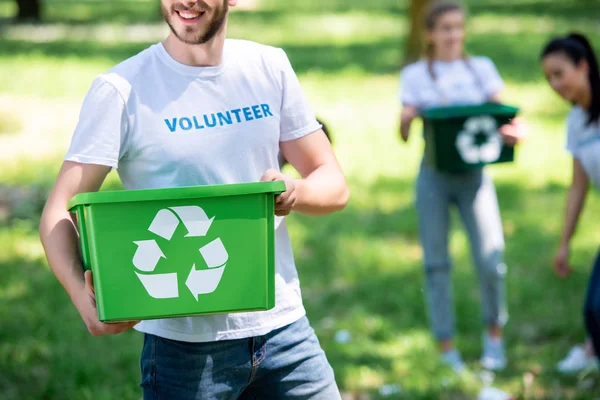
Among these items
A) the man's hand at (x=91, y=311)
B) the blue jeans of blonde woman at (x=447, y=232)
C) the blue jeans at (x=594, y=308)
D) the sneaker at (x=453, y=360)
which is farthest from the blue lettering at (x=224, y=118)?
the sneaker at (x=453, y=360)

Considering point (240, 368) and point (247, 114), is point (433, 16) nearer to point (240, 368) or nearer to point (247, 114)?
point (247, 114)

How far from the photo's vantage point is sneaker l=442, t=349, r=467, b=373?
195 inches

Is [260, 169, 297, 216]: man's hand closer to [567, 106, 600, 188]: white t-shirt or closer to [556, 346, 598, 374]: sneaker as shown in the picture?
[567, 106, 600, 188]: white t-shirt

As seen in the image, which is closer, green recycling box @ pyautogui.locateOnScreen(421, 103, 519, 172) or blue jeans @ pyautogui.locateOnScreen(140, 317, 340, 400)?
blue jeans @ pyautogui.locateOnScreen(140, 317, 340, 400)

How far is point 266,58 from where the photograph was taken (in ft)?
8.39

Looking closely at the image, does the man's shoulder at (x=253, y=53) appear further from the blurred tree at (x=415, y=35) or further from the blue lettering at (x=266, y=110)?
the blurred tree at (x=415, y=35)

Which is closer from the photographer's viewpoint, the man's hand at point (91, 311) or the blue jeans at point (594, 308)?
the man's hand at point (91, 311)

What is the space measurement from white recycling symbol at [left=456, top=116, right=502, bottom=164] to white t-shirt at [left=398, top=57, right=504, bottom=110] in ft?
0.71

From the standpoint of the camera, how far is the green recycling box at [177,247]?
224 centimetres

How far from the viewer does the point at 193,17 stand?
239cm

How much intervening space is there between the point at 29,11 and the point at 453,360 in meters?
22.5

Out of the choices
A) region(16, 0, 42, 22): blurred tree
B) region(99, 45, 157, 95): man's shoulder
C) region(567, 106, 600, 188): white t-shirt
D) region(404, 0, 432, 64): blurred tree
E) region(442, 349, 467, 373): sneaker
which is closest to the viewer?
region(99, 45, 157, 95): man's shoulder

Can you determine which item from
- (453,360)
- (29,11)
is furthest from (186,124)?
(29,11)

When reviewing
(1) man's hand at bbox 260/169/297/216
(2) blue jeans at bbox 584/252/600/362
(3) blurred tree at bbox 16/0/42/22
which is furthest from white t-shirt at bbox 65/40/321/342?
(3) blurred tree at bbox 16/0/42/22
